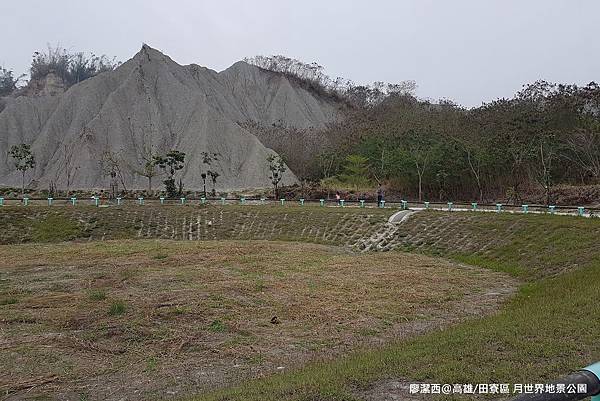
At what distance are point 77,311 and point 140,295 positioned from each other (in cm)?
211

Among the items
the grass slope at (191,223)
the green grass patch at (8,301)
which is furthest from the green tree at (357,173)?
the green grass patch at (8,301)

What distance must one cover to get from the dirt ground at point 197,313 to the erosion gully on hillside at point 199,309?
35mm

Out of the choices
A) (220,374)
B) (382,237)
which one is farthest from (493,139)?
(220,374)

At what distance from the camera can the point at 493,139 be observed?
47688mm

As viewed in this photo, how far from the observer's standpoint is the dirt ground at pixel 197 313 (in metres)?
8.30

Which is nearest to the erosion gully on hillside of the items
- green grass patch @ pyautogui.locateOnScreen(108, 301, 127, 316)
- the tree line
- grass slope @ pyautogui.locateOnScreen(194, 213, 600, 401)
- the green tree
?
green grass patch @ pyautogui.locateOnScreen(108, 301, 127, 316)

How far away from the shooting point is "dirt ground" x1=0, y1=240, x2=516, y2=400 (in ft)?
27.2

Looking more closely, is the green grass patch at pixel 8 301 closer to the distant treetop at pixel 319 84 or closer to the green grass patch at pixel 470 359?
the green grass patch at pixel 470 359

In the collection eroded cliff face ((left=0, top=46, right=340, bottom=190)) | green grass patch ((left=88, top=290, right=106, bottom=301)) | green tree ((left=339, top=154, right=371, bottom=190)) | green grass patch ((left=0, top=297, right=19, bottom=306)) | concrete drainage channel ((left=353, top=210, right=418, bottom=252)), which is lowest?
green grass patch ((left=0, top=297, right=19, bottom=306))

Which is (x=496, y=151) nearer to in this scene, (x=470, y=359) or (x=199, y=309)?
(x=199, y=309)

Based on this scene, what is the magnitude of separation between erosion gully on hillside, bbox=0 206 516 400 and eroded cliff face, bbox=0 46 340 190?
47.6m

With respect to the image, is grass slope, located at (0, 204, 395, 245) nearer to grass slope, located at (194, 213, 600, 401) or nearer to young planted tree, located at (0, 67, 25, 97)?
grass slope, located at (194, 213, 600, 401)

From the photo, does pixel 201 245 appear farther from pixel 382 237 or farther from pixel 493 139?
pixel 493 139

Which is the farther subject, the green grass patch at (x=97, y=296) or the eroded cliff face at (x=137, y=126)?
the eroded cliff face at (x=137, y=126)
